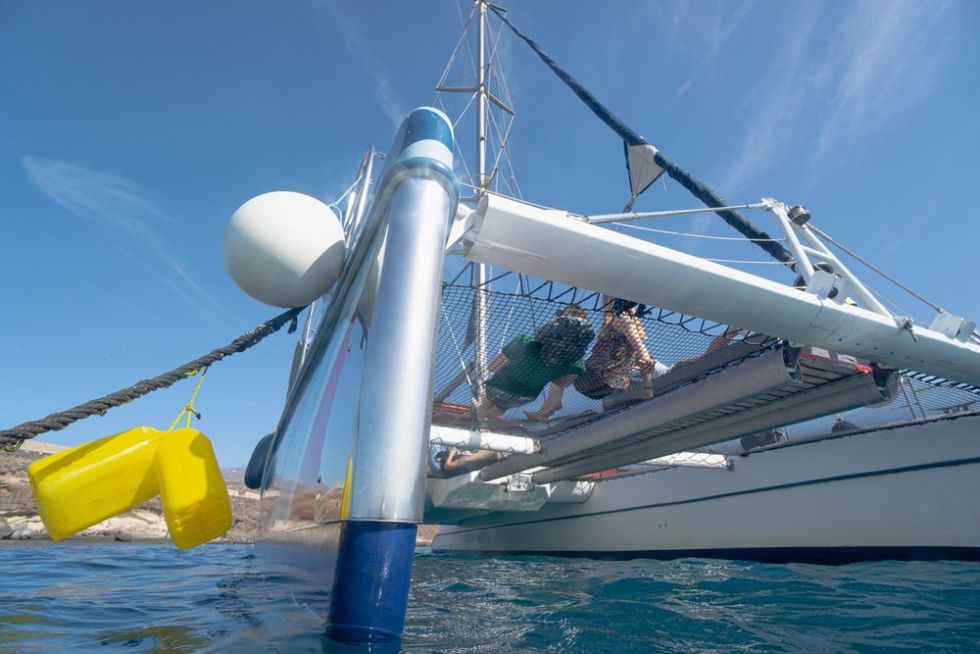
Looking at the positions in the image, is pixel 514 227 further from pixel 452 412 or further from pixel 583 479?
pixel 583 479

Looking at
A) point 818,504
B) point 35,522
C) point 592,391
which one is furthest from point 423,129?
point 35,522

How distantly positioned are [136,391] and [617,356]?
430 cm

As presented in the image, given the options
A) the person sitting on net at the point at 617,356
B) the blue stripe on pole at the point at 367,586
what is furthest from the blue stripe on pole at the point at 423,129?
the person sitting on net at the point at 617,356

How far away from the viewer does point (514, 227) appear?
279 cm

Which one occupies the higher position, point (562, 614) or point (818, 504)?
point (818, 504)

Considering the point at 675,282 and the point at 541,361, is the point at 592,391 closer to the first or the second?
the point at 541,361

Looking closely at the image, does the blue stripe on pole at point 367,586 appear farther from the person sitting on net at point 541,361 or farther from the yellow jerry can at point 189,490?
the person sitting on net at point 541,361

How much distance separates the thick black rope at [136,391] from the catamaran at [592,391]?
47 centimetres

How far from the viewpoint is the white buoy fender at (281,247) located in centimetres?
267

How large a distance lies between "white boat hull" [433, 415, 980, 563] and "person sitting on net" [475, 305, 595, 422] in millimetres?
3888

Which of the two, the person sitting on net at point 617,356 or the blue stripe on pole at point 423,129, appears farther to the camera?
the person sitting on net at point 617,356

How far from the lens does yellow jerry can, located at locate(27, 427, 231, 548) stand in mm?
2523

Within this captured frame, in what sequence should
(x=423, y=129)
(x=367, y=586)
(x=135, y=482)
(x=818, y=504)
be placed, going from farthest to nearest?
(x=818, y=504), (x=135, y=482), (x=423, y=129), (x=367, y=586)

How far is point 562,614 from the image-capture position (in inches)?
135
